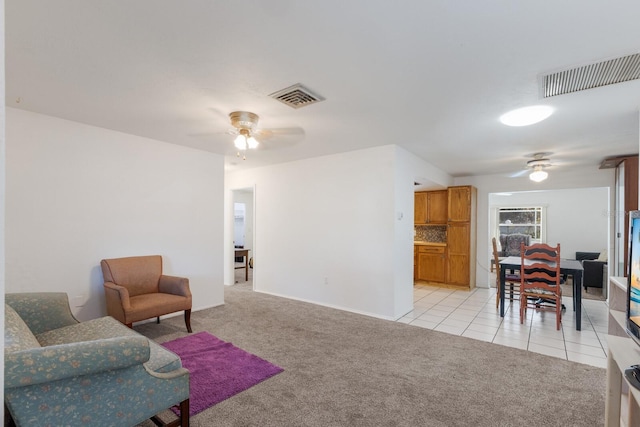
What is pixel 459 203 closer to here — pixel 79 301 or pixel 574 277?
pixel 574 277

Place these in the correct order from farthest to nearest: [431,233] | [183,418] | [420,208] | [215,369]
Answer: [431,233] < [420,208] < [215,369] < [183,418]

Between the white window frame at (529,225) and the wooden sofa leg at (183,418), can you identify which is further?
the white window frame at (529,225)

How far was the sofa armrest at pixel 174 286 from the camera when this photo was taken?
11.4 ft

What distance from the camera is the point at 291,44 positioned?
1.79 meters

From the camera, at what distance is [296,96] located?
2.50m

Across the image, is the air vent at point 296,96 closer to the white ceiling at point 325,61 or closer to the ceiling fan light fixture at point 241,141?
the white ceiling at point 325,61

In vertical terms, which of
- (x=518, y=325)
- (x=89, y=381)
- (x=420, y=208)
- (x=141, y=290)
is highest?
(x=420, y=208)

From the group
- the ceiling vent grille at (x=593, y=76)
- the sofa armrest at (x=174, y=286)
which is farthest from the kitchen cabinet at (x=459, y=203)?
the sofa armrest at (x=174, y=286)

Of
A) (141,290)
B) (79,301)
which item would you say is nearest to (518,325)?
(141,290)

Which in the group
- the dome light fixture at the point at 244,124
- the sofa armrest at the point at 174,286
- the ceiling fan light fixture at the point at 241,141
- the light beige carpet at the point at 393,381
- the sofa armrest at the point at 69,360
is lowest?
the light beige carpet at the point at 393,381

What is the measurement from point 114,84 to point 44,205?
5.52ft

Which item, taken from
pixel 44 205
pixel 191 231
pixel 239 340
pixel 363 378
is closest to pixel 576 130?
pixel 363 378

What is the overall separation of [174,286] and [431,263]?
5147 mm

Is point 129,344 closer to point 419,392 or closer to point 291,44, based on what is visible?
point 291,44
